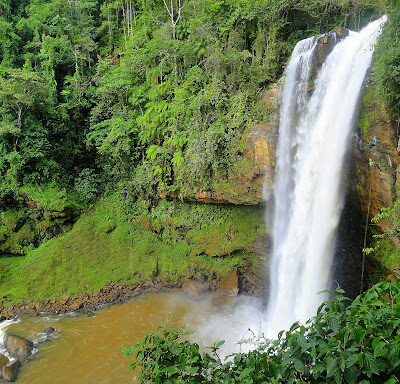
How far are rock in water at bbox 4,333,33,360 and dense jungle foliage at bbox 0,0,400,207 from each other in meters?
6.75

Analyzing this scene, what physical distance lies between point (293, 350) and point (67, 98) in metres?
16.2

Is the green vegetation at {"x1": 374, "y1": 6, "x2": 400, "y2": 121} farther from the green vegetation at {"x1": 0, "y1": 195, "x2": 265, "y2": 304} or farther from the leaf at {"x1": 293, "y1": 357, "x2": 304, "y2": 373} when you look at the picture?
the leaf at {"x1": 293, "y1": 357, "x2": 304, "y2": 373}

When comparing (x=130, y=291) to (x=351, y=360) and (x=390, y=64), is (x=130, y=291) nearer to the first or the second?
(x=351, y=360)

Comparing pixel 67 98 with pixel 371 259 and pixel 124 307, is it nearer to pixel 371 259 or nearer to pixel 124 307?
pixel 124 307

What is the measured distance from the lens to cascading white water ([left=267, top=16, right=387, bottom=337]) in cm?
794

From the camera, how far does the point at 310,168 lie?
884 cm

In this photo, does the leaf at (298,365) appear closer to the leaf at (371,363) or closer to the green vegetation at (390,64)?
the leaf at (371,363)

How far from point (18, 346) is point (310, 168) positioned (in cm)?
995

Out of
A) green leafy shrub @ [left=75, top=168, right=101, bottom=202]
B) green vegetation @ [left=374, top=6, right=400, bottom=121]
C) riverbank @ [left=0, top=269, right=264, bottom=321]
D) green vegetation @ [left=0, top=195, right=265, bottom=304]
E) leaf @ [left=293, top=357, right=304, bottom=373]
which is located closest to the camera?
leaf @ [left=293, top=357, right=304, bottom=373]

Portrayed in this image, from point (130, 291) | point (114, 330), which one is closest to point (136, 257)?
point (130, 291)

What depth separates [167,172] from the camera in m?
12.6

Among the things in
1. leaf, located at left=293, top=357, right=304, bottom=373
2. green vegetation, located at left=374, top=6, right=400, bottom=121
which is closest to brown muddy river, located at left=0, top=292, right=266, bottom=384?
leaf, located at left=293, top=357, right=304, bottom=373

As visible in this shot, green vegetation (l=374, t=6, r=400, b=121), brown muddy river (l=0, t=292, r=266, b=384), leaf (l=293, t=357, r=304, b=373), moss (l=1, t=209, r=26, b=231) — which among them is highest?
green vegetation (l=374, t=6, r=400, b=121)

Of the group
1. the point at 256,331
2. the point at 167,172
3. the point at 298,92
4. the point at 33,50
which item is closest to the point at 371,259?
the point at 256,331
